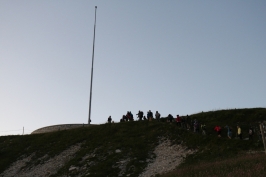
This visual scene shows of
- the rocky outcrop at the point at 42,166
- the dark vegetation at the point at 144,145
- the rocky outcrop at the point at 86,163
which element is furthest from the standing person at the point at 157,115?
the rocky outcrop at the point at 42,166

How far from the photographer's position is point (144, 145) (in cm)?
3753

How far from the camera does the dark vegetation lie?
25973mm

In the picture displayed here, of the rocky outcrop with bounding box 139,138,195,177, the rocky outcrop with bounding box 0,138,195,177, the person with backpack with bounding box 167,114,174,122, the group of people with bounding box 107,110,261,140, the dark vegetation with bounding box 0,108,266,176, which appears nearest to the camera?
the dark vegetation with bounding box 0,108,266,176

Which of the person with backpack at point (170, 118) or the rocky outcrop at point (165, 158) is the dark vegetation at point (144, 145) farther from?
the person with backpack at point (170, 118)

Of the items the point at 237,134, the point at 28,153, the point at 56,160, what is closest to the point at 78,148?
the point at 56,160

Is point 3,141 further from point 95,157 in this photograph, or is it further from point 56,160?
point 95,157

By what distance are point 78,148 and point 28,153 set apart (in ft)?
24.0

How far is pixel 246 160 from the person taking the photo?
24.2 metres

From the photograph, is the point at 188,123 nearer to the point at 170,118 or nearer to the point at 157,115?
the point at 170,118

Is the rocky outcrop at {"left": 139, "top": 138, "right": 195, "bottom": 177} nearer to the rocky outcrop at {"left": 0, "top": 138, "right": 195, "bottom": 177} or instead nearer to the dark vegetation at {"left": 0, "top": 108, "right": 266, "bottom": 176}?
the rocky outcrop at {"left": 0, "top": 138, "right": 195, "bottom": 177}

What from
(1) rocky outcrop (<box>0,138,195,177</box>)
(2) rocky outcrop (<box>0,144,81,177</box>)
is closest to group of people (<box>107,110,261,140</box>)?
(1) rocky outcrop (<box>0,138,195,177</box>)

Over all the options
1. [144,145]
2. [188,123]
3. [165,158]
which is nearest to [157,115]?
[188,123]

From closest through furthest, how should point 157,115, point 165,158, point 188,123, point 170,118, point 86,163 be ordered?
point 165,158 < point 86,163 < point 188,123 < point 170,118 < point 157,115

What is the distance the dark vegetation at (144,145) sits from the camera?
25973 mm
